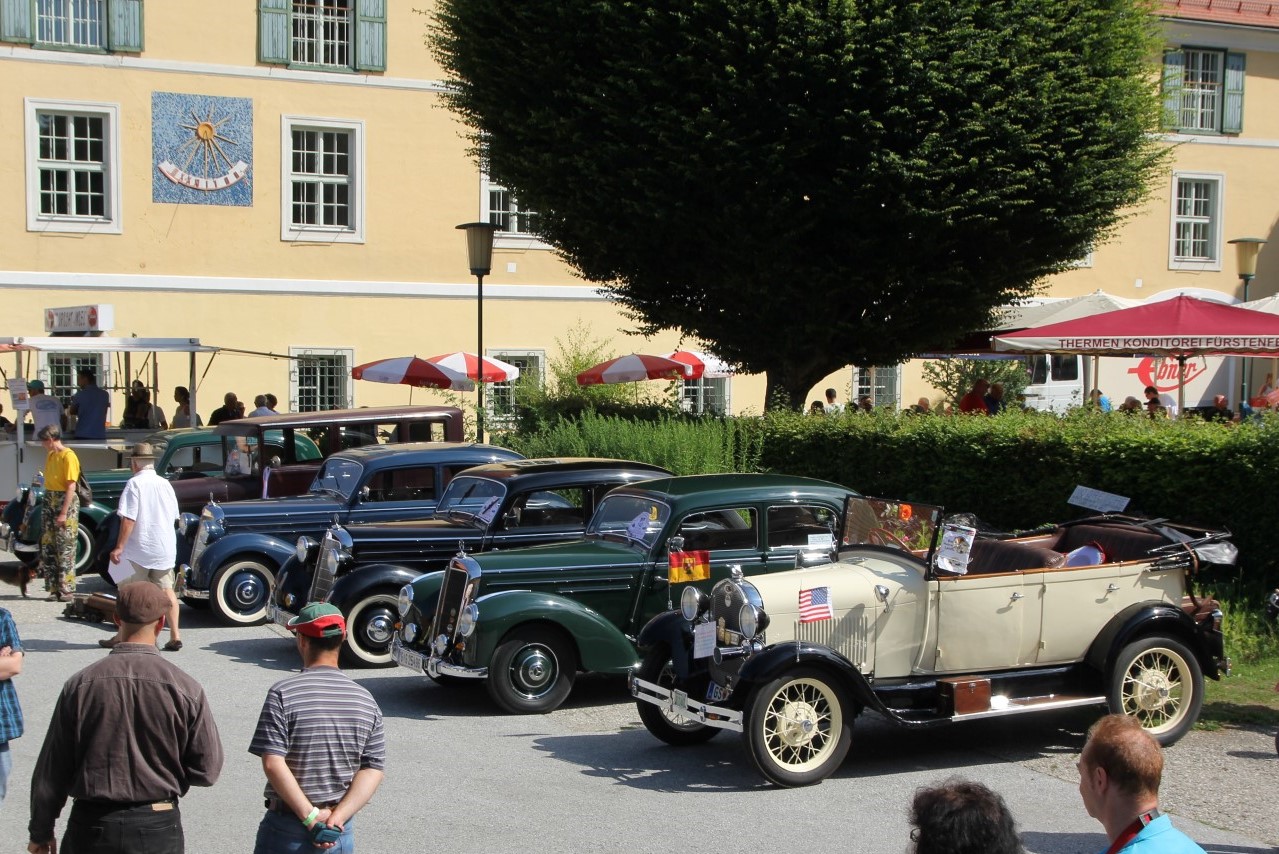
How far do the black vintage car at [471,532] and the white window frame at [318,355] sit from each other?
1435 centimetres

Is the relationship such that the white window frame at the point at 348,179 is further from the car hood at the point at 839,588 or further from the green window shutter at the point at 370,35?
the car hood at the point at 839,588

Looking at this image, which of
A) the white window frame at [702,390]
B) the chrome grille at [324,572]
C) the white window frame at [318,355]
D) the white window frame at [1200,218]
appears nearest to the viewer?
the chrome grille at [324,572]

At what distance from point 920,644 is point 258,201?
65.1 ft

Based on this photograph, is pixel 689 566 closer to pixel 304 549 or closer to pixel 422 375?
pixel 304 549

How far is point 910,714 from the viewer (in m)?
7.38

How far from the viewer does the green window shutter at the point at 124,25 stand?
23.5 meters

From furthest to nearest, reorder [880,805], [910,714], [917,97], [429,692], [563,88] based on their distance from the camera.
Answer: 1. [563,88]
2. [917,97]
3. [429,692]
4. [910,714]
5. [880,805]

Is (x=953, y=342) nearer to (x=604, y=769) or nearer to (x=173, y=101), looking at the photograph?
(x=604, y=769)

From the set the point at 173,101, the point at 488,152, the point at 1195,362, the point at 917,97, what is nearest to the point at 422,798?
the point at 917,97

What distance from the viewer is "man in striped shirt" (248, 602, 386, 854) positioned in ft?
13.8

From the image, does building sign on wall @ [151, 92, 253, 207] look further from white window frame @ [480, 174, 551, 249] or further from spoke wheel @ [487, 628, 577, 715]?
spoke wheel @ [487, 628, 577, 715]

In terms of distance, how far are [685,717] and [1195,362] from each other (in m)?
24.5

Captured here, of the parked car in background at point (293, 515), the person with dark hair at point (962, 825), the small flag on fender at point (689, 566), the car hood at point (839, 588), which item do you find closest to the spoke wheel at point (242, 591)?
the parked car in background at point (293, 515)

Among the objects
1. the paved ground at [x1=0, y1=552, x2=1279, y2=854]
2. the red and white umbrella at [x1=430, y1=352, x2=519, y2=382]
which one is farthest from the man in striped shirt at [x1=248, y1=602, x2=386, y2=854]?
the red and white umbrella at [x1=430, y1=352, x2=519, y2=382]
